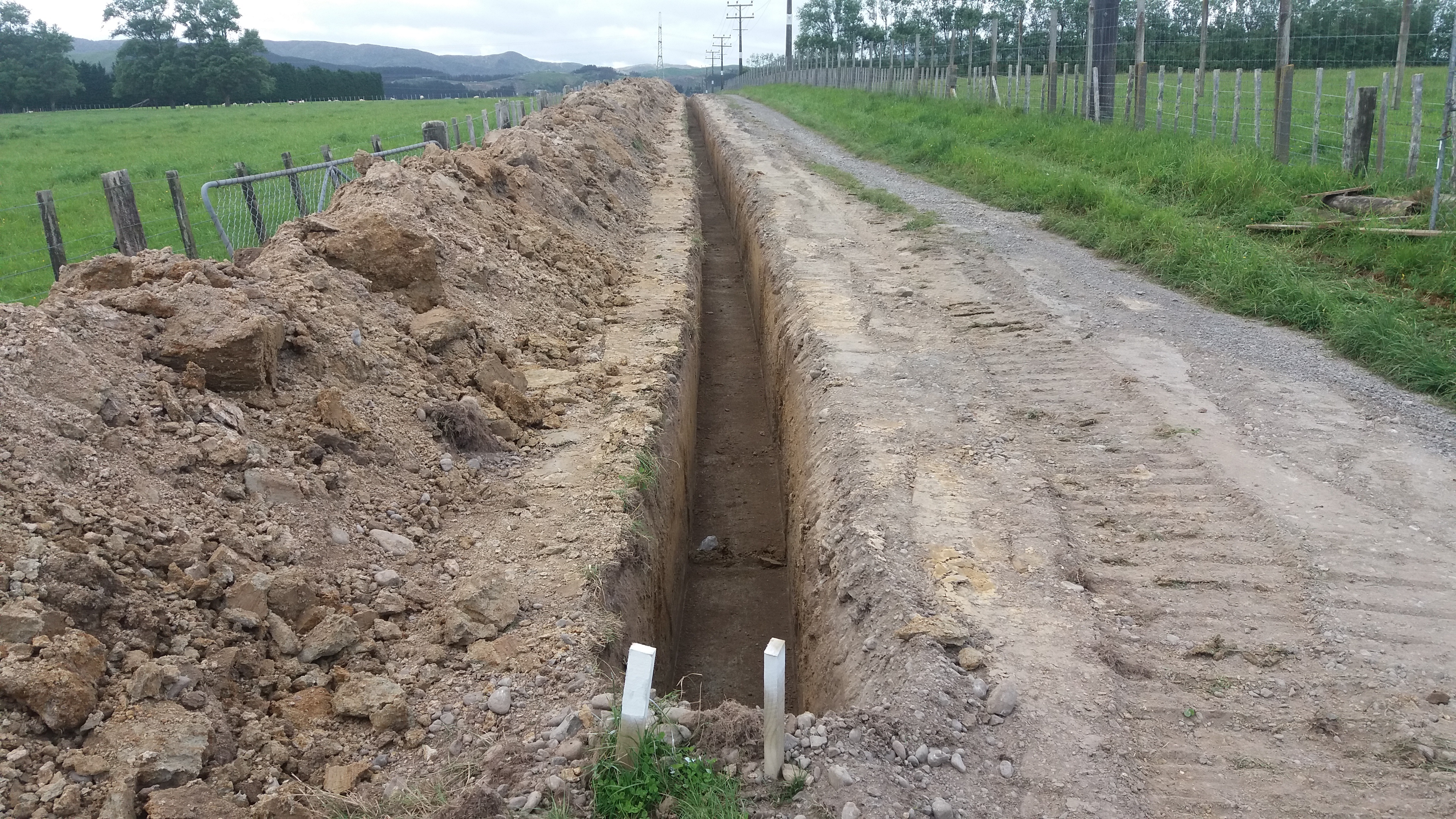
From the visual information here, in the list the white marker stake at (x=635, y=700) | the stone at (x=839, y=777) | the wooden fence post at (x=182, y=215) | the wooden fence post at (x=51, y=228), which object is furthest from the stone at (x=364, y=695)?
the wooden fence post at (x=51, y=228)

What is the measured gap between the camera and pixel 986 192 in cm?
1358

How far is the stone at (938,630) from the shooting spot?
3.99 meters

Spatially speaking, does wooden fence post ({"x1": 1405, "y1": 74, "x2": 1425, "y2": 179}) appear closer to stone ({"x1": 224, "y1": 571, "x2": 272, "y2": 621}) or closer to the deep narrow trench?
the deep narrow trench

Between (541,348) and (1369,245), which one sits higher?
(1369,245)

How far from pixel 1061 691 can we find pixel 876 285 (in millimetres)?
6239

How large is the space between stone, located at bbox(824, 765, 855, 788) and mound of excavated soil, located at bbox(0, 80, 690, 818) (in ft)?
2.83

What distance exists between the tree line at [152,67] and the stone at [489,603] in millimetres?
50254

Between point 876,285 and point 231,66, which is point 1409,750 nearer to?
point 876,285

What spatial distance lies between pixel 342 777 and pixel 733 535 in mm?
4506

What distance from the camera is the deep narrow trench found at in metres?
6.25

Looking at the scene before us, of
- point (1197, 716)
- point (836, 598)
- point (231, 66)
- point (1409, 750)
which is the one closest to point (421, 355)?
point (836, 598)

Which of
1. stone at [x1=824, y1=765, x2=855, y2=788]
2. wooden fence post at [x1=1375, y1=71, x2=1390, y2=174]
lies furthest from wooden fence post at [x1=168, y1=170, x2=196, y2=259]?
wooden fence post at [x1=1375, y1=71, x2=1390, y2=174]

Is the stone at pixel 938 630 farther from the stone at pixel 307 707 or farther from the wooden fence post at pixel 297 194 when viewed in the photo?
the wooden fence post at pixel 297 194

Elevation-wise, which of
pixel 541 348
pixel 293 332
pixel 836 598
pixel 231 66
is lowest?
pixel 836 598
